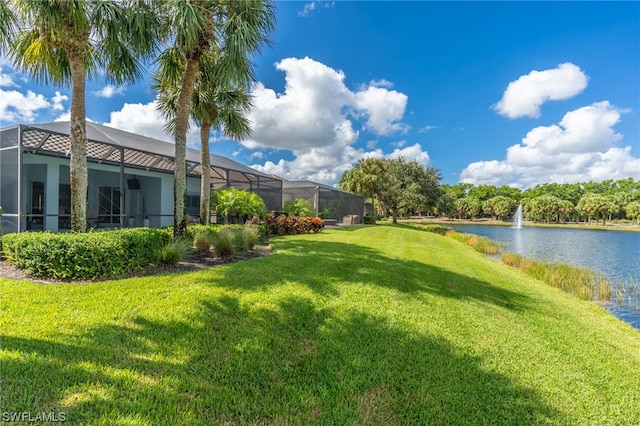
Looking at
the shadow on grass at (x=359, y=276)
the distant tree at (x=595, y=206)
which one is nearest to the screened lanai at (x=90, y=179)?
the shadow on grass at (x=359, y=276)

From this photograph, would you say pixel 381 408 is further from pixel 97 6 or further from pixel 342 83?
pixel 342 83

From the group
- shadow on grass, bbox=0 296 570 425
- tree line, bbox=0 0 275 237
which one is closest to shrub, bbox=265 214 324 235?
tree line, bbox=0 0 275 237

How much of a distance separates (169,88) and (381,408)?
11642mm

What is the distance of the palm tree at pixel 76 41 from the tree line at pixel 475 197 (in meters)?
27.1

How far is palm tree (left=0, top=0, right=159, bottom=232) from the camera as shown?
5465 millimetres

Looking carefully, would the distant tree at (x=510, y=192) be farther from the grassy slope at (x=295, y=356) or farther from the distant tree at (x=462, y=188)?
the grassy slope at (x=295, y=356)

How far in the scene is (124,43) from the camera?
6938 mm

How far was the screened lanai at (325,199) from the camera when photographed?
20891 mm

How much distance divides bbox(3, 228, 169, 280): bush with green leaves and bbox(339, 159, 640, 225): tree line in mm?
28555

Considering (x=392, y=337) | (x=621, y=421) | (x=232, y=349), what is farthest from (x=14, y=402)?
(x=621, y=421)

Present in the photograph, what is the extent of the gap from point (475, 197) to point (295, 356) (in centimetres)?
8390

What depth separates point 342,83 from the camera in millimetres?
17234

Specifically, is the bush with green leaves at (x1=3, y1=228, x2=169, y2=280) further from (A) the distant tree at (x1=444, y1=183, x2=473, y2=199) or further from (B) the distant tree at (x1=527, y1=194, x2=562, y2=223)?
(A) the distant tree at (x1=444, y1=183, x2=473, y2=199)

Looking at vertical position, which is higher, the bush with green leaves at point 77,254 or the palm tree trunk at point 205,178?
the palm tree trunk at point 205,178
